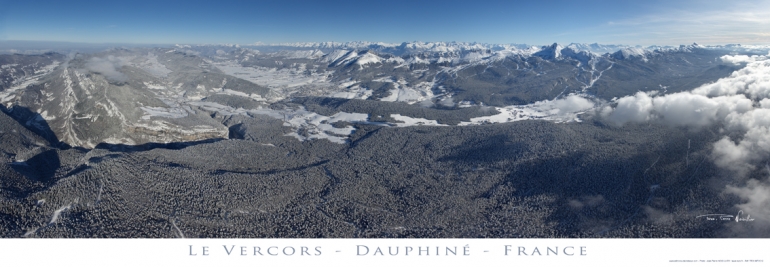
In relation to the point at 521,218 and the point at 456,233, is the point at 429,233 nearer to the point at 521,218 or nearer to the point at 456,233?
the point at 456,233

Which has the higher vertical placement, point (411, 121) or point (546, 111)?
point (411, 121)
